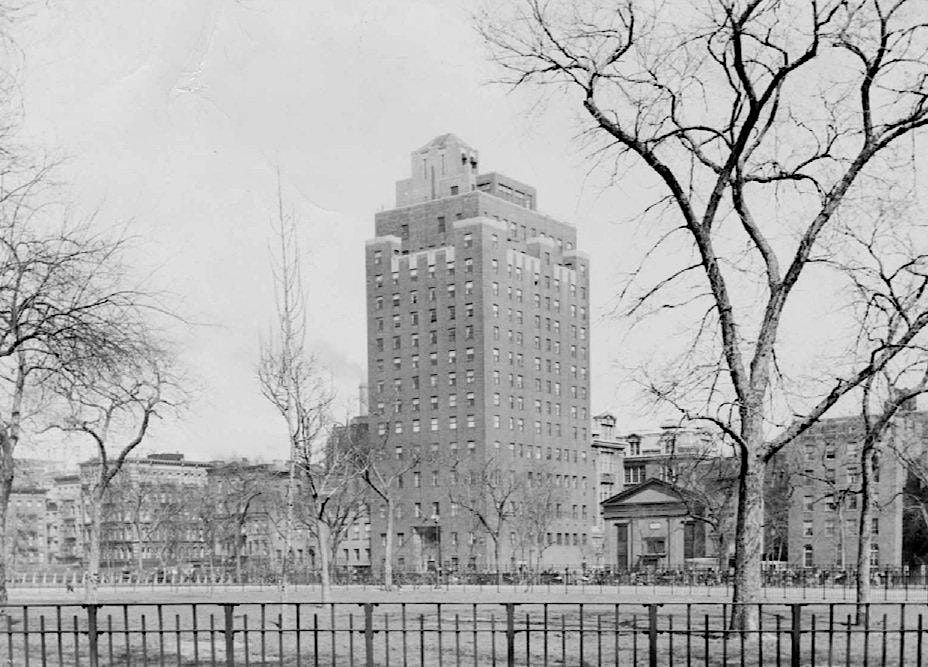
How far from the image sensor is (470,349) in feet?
341

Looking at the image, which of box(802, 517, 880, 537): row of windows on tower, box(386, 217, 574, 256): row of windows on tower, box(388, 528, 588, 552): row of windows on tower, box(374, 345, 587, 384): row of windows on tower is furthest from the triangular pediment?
box(386, 217, 574, 256): row of windows on tower

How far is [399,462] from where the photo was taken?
4158 inches

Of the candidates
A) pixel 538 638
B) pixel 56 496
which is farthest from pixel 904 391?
pixel 56 496

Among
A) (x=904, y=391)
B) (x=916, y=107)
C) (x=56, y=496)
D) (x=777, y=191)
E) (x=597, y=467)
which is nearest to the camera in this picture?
(x=916, y=107)

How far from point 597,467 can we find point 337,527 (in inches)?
1916

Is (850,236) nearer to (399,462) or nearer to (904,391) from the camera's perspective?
(904,391)

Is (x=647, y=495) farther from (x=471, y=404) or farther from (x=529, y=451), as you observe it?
(x=471, y=404)

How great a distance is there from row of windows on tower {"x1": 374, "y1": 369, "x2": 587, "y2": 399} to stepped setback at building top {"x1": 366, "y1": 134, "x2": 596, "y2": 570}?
14 cm

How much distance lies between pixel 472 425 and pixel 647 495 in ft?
70.1

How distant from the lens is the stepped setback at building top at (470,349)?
103m

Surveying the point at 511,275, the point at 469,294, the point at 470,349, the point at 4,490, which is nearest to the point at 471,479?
the point at 470,349

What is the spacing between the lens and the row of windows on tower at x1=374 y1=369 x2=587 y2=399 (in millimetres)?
103688

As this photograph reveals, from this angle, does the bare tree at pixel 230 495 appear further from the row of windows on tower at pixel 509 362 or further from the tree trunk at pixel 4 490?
the tree trunk at pixel 4 490

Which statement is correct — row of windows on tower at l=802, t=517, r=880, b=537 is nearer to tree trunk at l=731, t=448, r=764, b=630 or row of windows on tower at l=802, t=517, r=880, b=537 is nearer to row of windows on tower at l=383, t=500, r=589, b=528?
row of windows on tower at l=383, t=500, r=589, b=528
